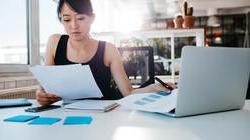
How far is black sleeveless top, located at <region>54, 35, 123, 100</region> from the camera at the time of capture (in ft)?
5.23

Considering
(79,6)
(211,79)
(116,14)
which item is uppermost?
(116,14)

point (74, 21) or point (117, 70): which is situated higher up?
point (74, 21)

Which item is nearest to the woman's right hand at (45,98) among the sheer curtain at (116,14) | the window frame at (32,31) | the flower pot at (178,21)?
the window frame at (32,31)

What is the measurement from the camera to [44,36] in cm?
307

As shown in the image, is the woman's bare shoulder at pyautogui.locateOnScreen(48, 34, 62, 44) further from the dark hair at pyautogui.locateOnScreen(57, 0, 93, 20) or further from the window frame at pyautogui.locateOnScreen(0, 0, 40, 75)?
the window frame at pyautogui.locateOnScreen(0, 0, 40, 75)

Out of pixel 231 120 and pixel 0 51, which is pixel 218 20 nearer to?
pixel 0 51

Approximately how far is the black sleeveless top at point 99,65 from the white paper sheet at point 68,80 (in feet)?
1.55

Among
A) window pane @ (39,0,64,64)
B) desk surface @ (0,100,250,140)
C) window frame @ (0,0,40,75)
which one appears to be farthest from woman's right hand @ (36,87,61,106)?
window pane @ (39,0,64,64)

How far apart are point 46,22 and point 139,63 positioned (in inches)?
51.4

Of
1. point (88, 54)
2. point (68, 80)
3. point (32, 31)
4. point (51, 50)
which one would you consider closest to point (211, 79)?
point (68, 80)

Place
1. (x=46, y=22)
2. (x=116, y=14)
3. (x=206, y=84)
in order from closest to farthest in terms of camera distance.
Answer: (x=206, y=84) → (x=46, y=22) → (x=116, y=14)

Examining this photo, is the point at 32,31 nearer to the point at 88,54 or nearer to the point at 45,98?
the point at 88,54

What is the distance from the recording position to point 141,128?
719 mm

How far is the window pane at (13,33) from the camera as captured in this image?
239 centimetres
